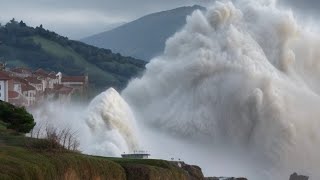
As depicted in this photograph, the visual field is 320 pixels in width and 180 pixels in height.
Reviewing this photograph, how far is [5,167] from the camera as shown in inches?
655

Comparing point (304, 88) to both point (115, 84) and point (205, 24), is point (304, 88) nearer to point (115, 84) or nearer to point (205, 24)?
point (205, 24)

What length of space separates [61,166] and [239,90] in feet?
156

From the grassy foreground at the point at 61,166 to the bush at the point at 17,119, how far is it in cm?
855

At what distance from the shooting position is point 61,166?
19.3m

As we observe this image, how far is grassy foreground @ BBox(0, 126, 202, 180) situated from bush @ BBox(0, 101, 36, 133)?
8551 mm

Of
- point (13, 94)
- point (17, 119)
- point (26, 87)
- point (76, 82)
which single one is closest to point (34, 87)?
point (26, 87)

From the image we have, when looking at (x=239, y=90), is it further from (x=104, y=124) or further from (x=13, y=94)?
(x=13, y=94)

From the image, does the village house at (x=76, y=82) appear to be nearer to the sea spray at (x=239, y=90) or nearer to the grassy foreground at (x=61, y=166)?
the sea spray at (x=239, y=90)

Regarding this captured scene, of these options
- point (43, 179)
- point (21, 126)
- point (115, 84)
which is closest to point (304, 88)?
point (21, 126)

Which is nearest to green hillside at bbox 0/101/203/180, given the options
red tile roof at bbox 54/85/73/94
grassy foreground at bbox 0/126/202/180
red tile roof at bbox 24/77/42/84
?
grassy foreground at bbox 0/126/202/180

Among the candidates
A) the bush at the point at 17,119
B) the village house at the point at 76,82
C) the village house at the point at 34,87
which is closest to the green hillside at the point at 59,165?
the bush at the point at 17,119

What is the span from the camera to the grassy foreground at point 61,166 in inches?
680

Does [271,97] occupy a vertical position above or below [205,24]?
below

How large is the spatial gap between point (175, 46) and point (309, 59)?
38.4ft
